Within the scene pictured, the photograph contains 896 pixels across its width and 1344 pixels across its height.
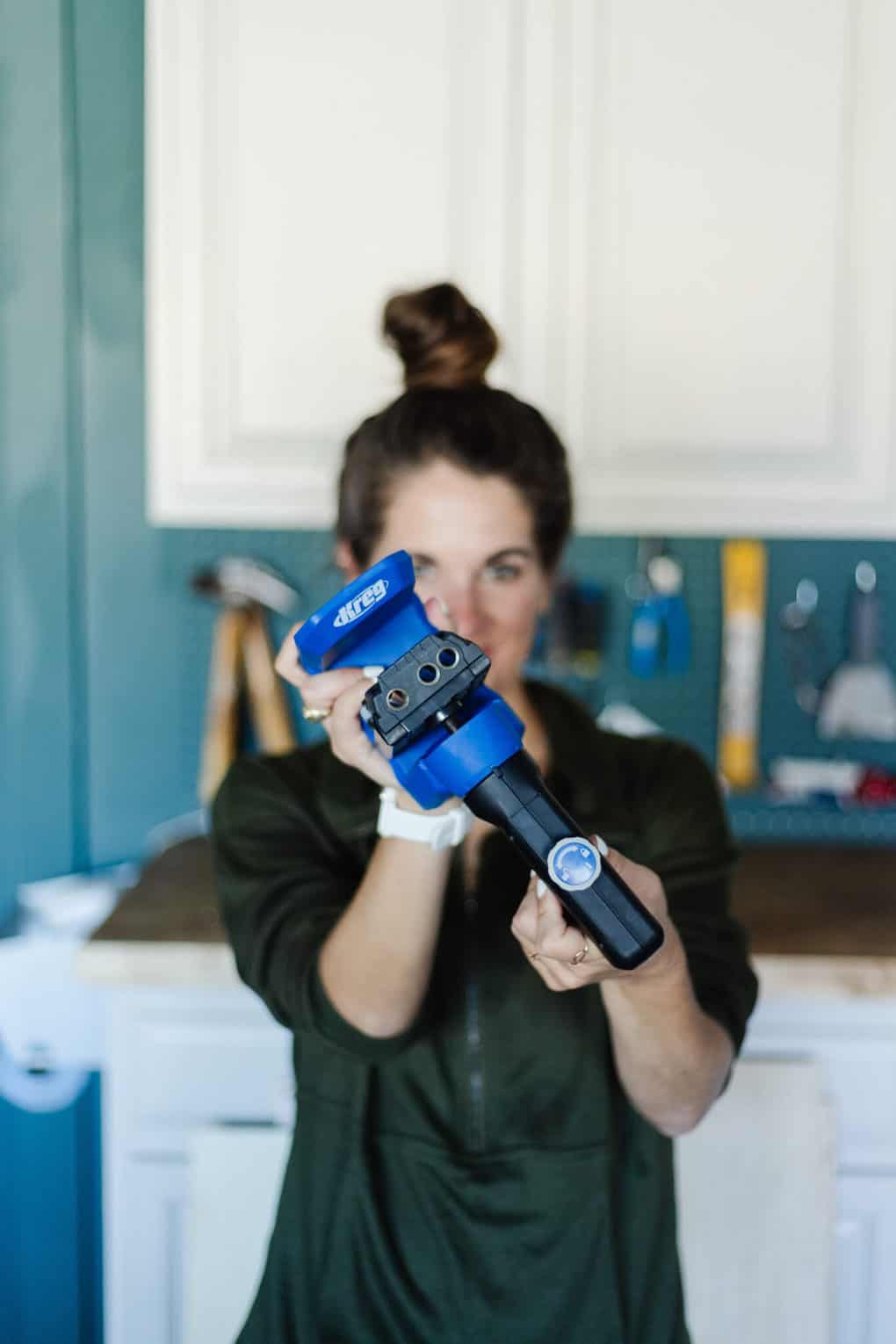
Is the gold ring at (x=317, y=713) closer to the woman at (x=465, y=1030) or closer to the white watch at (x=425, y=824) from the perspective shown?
the white watch at (x=425, y=824)

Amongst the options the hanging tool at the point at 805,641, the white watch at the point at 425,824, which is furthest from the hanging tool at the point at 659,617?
the white watch at the point at 425,824

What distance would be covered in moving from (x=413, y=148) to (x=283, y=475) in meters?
0.45

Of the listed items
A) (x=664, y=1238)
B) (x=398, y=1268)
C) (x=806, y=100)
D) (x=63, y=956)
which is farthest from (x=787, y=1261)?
(x=806, y=100)

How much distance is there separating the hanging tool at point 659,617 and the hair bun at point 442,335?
874 mm

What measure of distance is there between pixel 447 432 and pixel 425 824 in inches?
13.8

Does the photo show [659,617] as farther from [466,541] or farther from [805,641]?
[466,541]

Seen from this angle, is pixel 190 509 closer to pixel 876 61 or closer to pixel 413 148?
pixel 413 148

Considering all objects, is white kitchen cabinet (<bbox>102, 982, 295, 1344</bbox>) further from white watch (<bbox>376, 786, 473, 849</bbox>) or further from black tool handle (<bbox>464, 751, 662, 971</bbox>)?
black tool handle (<bbox>464, 751, 662, 971</bbox>)

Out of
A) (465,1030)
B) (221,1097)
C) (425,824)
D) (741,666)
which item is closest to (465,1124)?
(465,1030)

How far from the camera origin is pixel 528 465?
92 centimetres

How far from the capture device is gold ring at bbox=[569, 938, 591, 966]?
0.57m

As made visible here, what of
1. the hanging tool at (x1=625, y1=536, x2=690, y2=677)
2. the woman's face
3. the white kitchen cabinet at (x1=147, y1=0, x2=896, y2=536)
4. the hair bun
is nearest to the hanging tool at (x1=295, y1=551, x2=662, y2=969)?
the woman's face

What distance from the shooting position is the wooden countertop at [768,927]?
1.30m

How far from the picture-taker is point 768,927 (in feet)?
4.62
